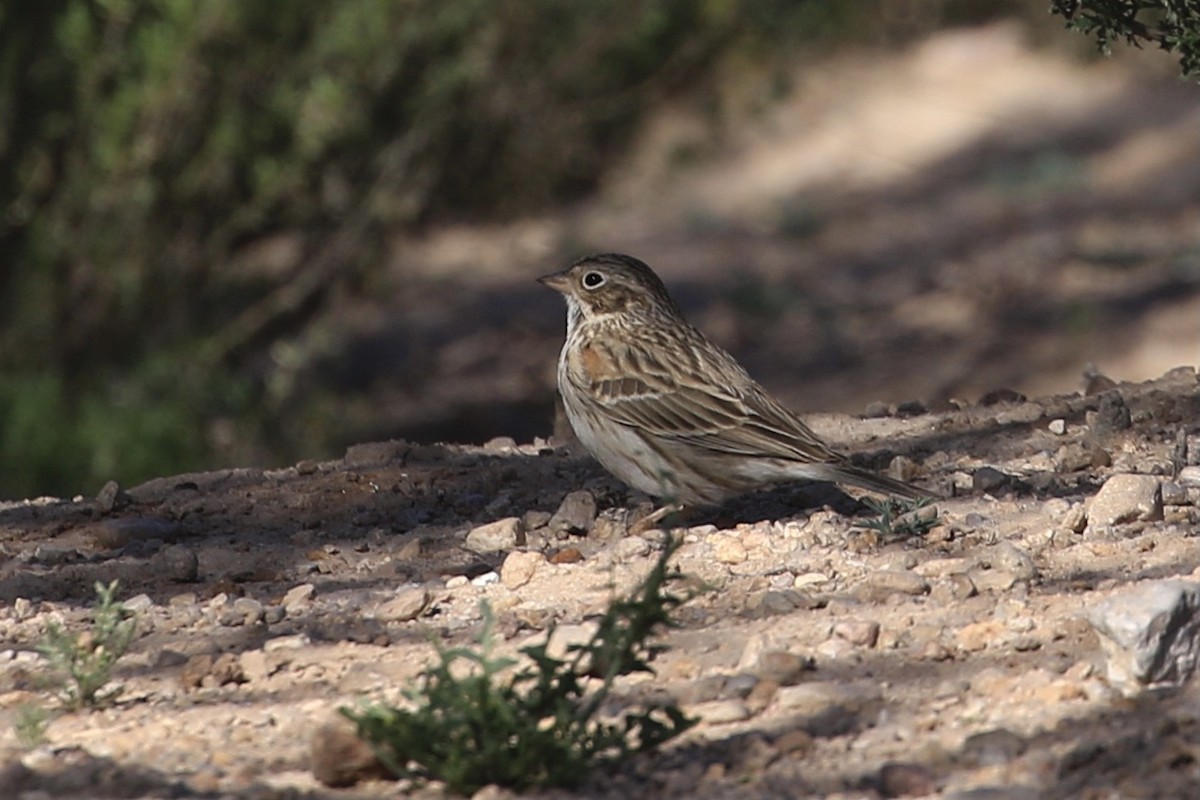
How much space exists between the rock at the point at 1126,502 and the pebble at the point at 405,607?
187cm

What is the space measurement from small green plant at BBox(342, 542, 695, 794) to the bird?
199 cm

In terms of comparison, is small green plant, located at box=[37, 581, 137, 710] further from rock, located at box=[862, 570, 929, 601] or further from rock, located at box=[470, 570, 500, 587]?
rock, located at box=[862, 570, 929, 601]

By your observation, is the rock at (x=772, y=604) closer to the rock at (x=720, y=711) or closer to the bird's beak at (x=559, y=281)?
the rock at (x=720, y=711)

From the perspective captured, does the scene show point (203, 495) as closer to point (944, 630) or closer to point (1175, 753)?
point (944, 630)

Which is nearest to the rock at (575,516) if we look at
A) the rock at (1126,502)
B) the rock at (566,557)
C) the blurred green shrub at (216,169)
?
the rock at (566,557)

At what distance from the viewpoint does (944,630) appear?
469cm

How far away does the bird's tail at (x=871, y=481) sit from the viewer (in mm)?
5809

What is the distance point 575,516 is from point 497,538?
0.34 m

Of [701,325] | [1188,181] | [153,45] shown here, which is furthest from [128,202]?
[1188,181]

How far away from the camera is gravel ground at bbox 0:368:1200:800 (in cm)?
402

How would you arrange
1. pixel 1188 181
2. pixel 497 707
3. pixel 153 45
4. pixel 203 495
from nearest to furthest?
pixel 497 707
pixel 203 495
pixel 153 45
pixel 1188 181

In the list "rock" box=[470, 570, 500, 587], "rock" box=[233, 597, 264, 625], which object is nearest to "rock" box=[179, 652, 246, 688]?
"rock" box=[233, 597, 264, 625]

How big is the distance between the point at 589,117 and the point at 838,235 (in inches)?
144

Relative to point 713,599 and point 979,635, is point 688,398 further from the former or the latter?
point 979,635
